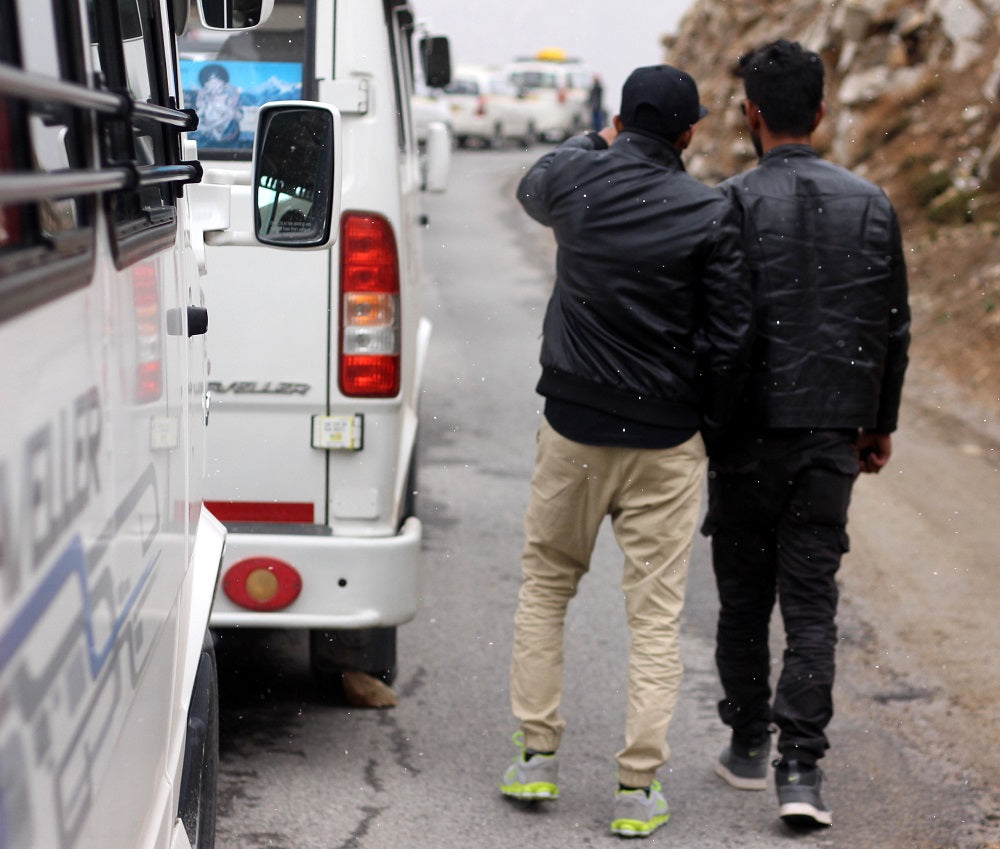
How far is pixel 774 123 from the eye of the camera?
4.32 meters

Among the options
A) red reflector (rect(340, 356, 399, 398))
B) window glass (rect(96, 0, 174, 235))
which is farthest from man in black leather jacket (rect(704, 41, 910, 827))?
window glass (rect(96, 0, 174, 235))

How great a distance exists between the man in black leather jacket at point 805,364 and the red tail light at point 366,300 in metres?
1.00

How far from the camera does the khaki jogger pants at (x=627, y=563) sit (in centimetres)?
421

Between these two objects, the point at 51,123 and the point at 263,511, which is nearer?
the point at 51,123

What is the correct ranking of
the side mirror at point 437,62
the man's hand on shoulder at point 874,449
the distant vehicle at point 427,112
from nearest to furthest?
the man's hand on shoulder at point 874,449
the side mirror at point 437,62
the distant vehicle at point 427,112

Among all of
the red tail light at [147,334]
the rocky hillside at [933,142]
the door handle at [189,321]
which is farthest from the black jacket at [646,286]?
the rocky hillside at [933,142]

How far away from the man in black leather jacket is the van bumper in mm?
1041

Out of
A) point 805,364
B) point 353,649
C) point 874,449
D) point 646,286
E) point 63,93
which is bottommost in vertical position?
point 353,649

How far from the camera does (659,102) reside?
410cm

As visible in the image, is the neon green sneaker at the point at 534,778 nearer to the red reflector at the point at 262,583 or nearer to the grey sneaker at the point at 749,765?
the grey sneaker at the point at 749,765

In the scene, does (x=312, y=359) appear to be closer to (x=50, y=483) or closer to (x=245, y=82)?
(x=245, y=82)

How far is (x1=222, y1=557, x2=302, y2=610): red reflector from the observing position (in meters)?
4.42

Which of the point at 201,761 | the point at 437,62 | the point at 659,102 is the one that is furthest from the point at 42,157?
the point at 437,62

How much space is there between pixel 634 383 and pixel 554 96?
38.2 metres
